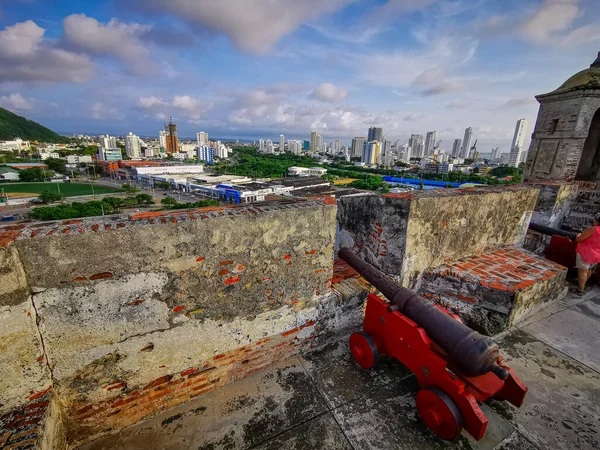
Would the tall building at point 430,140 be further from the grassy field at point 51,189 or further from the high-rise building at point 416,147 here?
the grassy field at point 51,189

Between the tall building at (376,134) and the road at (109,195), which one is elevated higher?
the tall building at (376,134)

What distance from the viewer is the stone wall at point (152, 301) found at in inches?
64.9

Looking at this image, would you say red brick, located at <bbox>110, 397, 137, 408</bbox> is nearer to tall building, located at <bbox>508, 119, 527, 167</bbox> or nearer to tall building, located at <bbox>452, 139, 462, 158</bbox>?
tall building, located at <bbox>508, 119, 527, 167</bbox>

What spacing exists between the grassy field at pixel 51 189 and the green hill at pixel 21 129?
3161 inches

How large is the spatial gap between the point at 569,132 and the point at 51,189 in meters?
76.0

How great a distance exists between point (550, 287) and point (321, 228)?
3259mm

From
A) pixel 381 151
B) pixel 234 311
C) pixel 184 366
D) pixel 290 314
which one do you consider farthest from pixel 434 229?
pixel 381 151

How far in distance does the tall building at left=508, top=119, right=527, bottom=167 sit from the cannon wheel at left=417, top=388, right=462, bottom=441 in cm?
13516

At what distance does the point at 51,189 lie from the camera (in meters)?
55.6

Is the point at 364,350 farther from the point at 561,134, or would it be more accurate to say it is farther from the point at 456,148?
the point at 456,148

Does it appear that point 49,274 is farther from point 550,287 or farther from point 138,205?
point 138,205

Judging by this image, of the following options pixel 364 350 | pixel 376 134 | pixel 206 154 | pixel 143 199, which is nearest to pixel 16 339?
pixel 364 350

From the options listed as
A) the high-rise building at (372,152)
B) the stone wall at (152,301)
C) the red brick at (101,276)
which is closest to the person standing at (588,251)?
the stone wall at (152,301)

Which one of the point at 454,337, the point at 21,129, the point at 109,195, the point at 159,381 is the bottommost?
the point at 109,195
